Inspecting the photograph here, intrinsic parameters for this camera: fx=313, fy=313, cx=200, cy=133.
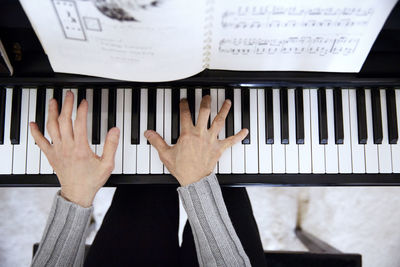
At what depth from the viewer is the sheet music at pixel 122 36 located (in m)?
0.67

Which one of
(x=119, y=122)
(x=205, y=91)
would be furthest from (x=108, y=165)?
(x=205, y=91)

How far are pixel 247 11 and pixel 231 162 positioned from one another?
473mm

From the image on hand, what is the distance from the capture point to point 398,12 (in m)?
0.85

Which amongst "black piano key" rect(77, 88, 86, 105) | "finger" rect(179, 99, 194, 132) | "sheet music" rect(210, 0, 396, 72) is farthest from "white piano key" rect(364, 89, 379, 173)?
"black piano key" rect(77, 88, 86, 105)

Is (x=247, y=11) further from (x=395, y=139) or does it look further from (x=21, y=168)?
(x=21, y=168)

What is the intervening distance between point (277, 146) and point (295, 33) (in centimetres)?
37

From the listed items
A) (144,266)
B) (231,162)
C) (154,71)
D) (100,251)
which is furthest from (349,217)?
(154,71)

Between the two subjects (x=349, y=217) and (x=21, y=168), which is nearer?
(x=21, y=168)

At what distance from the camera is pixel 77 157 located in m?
0.88

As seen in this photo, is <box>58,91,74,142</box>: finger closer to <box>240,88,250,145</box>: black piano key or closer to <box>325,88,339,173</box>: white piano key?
<box>240,88,250,145</box>: black piano key

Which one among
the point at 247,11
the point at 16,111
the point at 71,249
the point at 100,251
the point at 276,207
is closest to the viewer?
the point at 247,11

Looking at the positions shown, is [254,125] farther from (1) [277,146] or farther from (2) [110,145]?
(2) [110,145]

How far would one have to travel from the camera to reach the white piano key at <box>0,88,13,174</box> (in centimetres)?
98

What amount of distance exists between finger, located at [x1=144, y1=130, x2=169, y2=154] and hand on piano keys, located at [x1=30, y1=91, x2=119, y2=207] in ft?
0.33
